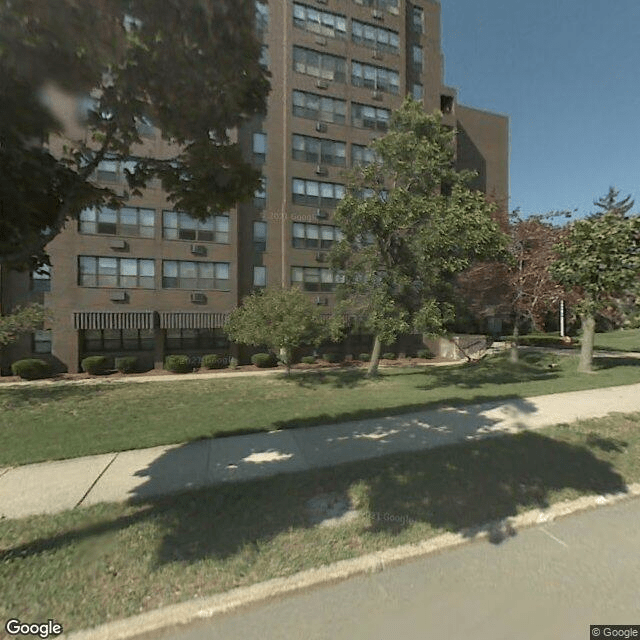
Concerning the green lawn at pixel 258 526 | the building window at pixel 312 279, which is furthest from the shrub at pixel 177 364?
the green lawn at pixel 258 526

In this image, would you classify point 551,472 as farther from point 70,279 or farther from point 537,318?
point 70,279

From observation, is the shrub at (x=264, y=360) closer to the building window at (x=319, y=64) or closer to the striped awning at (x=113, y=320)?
the striped awning at (x=113, y=320)

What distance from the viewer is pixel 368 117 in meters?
24.5

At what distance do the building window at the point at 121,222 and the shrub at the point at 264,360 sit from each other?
8746 mm

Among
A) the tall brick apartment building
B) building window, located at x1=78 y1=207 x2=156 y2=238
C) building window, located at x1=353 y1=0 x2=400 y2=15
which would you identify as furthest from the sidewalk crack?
building window, located at x1=353 y1=0 x2=400 y2=15

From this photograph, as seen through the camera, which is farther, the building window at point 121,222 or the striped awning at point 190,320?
the striped awning at point 190,320

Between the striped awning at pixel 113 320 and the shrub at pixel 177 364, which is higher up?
the striped awning at pixel 113 320

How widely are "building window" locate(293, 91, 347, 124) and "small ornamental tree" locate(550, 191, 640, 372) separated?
1632 centimetres

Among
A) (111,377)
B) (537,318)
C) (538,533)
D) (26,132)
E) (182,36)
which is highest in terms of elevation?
(182,36)

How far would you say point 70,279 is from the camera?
18516 millimetres

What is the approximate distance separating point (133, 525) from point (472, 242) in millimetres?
10824

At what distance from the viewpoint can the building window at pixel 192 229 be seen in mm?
20219

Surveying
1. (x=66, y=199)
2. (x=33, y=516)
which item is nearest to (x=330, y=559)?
(x=33, y=516)

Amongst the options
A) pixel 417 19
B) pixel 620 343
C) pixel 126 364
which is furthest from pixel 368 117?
pixel 620 343
